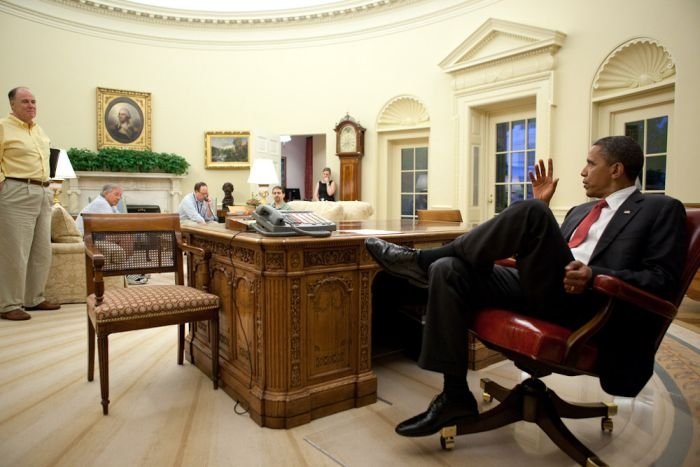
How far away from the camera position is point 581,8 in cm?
557

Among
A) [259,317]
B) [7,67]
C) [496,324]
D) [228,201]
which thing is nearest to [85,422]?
[259,317]

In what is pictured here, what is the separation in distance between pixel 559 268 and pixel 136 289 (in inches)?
79.4

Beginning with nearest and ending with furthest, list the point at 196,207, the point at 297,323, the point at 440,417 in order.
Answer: the point at 440,417
the point at 297,323
the point at 196,207

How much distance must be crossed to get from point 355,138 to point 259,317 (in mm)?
6384

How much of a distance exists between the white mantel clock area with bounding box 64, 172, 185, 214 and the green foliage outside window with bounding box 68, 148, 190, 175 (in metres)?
0.10

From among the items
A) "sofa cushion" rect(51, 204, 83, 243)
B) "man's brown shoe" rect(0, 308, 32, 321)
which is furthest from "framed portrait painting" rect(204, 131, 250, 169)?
"man's brown shoe" rect(0, 308, 32, 321)

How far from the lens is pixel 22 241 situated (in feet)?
12.3

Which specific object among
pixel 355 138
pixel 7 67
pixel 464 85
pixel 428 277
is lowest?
pixel 428 277

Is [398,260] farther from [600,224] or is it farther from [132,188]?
Answer: [132,188]

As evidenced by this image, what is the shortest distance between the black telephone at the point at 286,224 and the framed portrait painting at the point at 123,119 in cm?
758

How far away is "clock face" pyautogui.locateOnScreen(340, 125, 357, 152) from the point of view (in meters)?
8.10

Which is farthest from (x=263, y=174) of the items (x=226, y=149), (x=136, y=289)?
(x=136, y=289)

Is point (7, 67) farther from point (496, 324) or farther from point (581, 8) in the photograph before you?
point (496, 324)

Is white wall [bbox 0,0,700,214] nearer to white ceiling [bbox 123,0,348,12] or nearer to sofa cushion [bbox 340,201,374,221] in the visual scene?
white ceiling [bbox 123,0,348,12]
